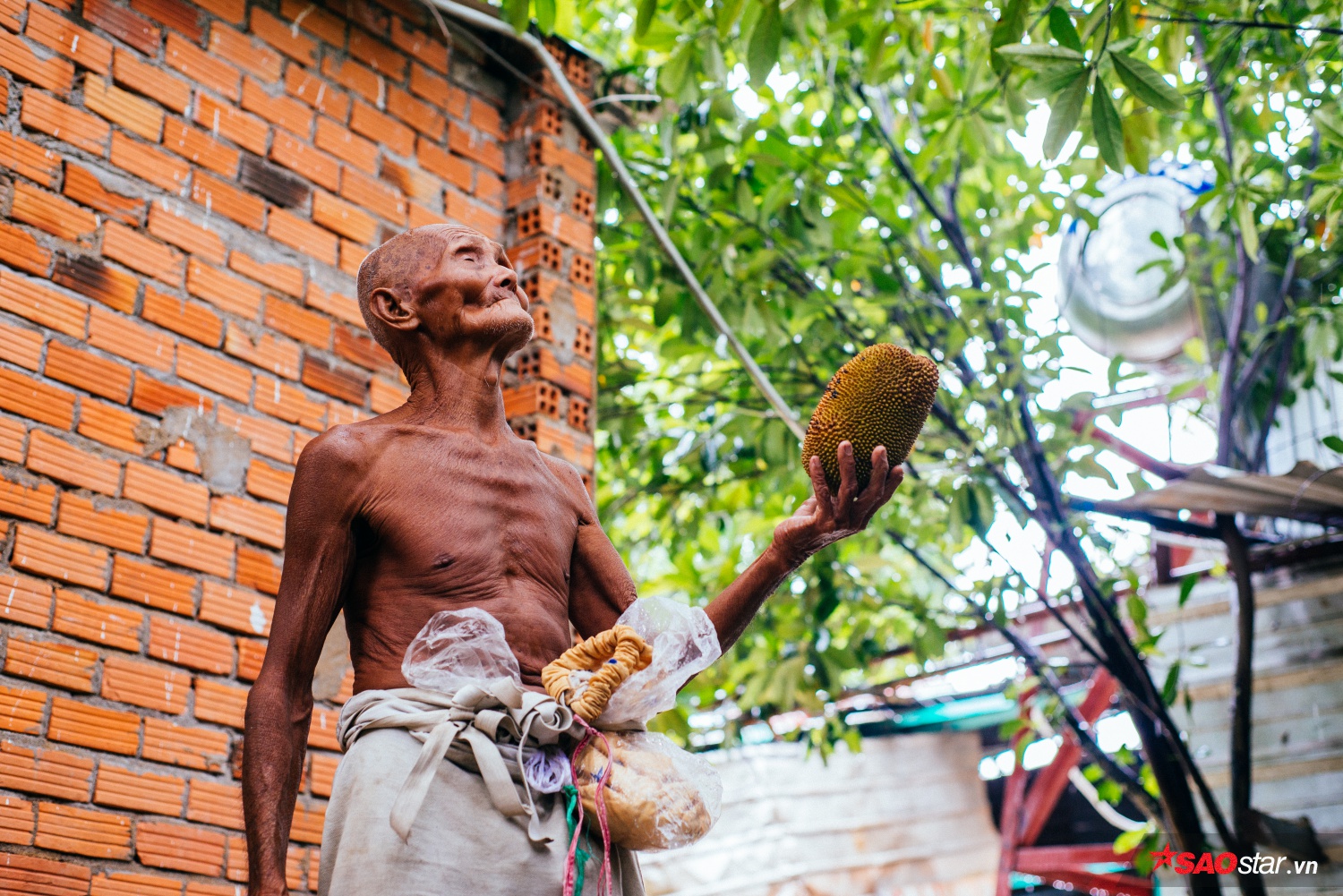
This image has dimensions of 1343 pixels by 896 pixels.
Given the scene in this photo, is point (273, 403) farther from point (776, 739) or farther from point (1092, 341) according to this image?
point (776, 739)

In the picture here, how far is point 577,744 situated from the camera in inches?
67.8

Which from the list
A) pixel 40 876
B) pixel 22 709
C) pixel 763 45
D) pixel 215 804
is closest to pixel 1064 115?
pixel 763 45

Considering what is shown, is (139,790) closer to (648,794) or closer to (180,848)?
(180,848)

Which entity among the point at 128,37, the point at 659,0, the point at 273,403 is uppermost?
the point at 659,0

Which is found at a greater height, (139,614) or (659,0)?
(659,0)

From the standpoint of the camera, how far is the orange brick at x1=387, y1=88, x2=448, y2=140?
11.3 ft

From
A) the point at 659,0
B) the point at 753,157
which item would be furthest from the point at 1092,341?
the point at 659,0

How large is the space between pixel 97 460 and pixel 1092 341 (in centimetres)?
441

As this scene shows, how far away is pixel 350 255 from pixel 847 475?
188 cm

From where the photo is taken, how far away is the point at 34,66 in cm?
266

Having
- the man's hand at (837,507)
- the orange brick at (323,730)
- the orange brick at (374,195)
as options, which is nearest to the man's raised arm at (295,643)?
the man's hand at (837,507)

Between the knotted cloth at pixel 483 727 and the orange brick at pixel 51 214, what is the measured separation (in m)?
1.45

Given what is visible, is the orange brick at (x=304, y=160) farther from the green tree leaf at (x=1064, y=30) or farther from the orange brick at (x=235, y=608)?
the green tree leaf at (x=1064, y=30)

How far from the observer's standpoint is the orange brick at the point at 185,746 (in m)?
2.48
